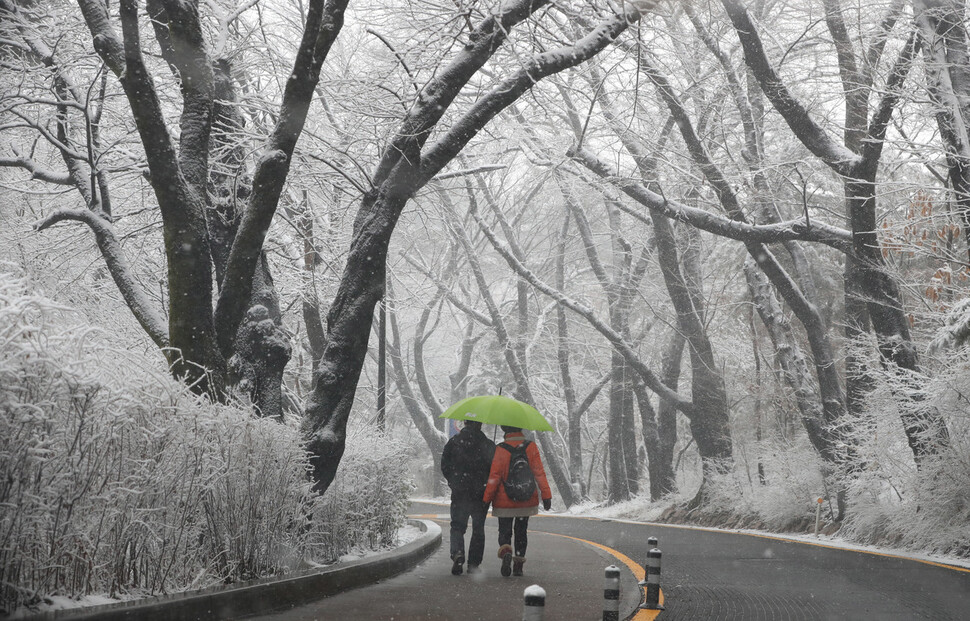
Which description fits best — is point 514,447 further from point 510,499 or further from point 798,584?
point 798,584

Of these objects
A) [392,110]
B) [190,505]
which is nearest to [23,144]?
[392,110]

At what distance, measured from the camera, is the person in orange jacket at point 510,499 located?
967cm

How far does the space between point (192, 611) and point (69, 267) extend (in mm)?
13826

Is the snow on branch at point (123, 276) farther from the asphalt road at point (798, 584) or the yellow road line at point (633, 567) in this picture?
the asphalt road at point (798, 584)

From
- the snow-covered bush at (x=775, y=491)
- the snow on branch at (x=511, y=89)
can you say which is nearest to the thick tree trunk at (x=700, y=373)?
the snow-covered bush at (x=775, y=491)

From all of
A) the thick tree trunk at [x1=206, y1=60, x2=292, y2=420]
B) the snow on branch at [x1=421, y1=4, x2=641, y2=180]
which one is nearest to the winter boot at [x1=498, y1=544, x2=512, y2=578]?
the thick tree trunk at [x1=206, y1=60, x2=292, y2=420]

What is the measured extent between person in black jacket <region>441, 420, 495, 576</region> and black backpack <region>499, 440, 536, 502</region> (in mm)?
342

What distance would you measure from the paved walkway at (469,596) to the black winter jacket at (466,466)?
36.7 inches

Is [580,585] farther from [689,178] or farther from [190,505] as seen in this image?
[689,178]

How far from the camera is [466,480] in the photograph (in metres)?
10.0

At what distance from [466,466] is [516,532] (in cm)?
93

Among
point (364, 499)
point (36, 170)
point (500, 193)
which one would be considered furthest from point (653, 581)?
point (500, 193)

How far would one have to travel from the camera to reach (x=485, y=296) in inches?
1240

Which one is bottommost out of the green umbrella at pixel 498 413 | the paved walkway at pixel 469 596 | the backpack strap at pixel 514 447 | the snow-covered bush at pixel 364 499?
the paved walkway at pixel 469 596
